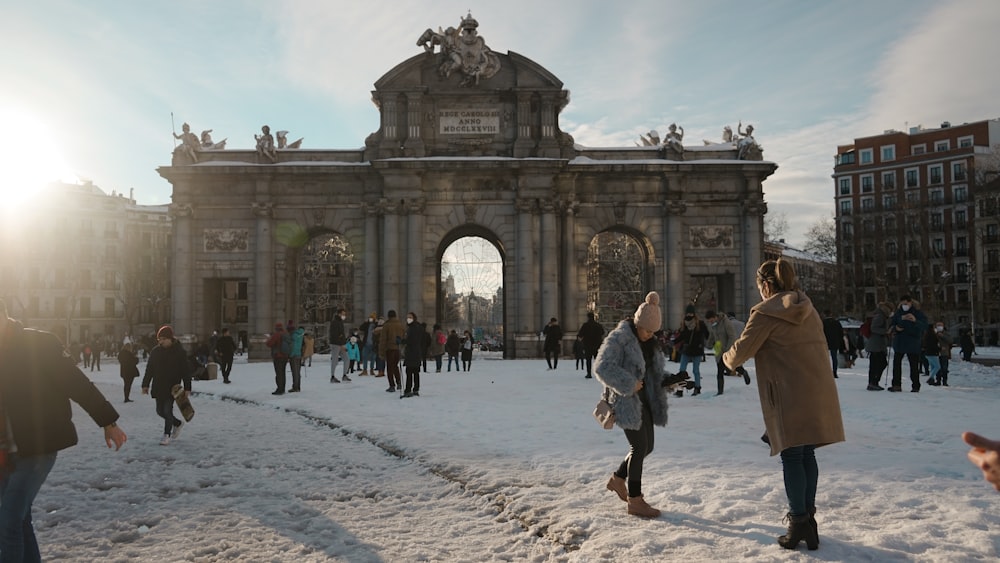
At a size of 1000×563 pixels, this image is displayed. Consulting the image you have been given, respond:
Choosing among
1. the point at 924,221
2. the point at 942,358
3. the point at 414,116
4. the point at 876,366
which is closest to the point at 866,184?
the point at 924,221

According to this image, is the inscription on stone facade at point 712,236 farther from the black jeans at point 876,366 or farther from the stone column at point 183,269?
the stone column at point 183,269

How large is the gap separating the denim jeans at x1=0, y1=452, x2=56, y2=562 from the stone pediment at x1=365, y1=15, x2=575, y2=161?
29.4 m

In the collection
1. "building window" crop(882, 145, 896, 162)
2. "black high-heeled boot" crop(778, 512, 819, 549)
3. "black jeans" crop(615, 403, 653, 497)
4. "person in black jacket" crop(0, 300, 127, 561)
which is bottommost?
"black high-heeled boot" crop(778, 512, 819, 549)

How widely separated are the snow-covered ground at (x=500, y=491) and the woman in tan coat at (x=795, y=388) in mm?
386

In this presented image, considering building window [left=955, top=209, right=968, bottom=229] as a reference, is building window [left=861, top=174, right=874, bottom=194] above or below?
above

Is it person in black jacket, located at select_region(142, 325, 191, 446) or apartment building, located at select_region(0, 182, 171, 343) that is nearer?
person in black jacket, located at select_region(142, 325, 191, 446)

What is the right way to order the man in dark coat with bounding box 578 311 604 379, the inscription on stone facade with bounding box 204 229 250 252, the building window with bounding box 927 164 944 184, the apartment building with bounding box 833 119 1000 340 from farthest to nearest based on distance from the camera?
1. the building window with bounding box 927 164 944 184
2. the apartment building with bounding box 833 119 1000 340
3. the inscription on stone facade with bounding box 204 229 250 252
4. the man in dark coat with bounding box 578 311 604 379

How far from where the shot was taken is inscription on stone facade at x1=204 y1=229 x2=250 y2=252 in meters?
35.2

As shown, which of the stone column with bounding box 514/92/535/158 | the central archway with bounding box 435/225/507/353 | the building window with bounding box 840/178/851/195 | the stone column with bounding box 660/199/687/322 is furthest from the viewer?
the building window with bounding box 840/178/851/195

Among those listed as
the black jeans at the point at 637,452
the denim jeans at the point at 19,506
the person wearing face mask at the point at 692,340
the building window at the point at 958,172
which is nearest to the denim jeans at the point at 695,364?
the person wearing face mask at the point at 692,340

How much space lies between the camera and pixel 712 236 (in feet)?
116

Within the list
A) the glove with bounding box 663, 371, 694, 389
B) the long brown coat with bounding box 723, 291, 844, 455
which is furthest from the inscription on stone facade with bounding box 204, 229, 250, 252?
the long brown coat with bounding box 723, 291, 844, 455

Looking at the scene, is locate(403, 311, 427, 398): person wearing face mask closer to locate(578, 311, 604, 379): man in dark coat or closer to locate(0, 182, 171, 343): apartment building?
locate(578, 311, 604, 379): man in dark coat

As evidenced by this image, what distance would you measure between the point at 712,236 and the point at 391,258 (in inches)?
551
